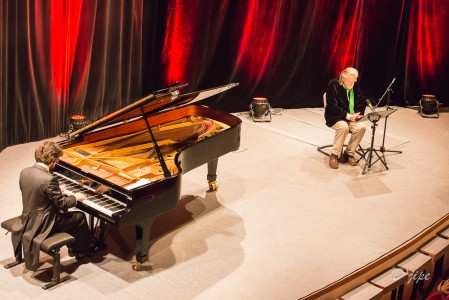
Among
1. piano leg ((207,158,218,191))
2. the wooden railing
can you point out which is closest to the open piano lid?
piano leg ((207,158,218,191))

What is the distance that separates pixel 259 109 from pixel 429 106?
2932mm

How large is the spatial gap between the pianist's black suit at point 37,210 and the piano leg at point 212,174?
202cm

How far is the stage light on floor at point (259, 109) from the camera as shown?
9352 millimetres

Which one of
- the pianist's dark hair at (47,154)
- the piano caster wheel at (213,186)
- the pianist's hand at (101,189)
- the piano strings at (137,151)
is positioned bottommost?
the piano caster wheel at (213,186)

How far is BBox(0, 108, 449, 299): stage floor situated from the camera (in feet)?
16.6

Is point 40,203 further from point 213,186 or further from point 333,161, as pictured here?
point 333,161

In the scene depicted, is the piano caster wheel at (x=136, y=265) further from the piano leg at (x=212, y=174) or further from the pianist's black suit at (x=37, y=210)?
the piano leg at (x=212, y=174)

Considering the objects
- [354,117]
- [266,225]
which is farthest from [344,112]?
[266,225]

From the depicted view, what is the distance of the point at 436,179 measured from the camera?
752 centimetres

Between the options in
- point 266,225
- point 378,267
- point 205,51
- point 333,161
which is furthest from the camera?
point 205,51

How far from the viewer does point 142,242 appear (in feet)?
16.7

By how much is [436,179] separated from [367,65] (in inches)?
146

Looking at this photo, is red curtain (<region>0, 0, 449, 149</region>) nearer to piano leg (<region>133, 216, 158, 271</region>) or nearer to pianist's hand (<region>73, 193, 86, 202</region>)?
pianist's hand (<region>73, 193, 86, 202</region>)

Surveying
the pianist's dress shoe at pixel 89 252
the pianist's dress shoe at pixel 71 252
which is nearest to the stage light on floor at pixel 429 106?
the pianist's dress shoe at pixel 89 252
